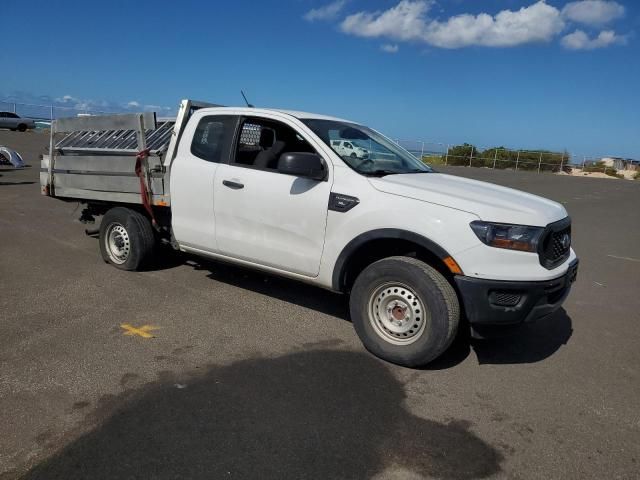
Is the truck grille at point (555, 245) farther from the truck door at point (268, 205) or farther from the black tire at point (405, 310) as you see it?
the truck door at point (268, 205)

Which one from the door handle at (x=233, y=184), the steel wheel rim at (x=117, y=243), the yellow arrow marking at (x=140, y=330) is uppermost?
the door handle at (x=233, y=184)

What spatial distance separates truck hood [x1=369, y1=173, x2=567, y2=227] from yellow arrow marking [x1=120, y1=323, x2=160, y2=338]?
2253 mm

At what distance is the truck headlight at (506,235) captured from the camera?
3695 millimetres

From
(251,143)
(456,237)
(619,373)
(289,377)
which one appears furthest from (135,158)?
(619,373)

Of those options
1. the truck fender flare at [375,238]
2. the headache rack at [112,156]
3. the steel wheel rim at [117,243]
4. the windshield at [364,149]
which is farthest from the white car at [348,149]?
the steel wheel rim at [117,243]

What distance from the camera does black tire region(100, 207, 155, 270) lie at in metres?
5.98

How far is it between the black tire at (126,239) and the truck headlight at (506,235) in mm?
3790

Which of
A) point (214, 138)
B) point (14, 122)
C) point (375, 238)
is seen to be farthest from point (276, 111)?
point (14, 122)

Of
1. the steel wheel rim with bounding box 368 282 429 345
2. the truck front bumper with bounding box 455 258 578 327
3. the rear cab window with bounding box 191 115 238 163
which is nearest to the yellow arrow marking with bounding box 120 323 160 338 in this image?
the rear cab window with bounding box 191 115 238 163

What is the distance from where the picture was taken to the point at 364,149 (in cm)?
491

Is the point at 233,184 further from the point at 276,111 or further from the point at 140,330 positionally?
the point at 140,330

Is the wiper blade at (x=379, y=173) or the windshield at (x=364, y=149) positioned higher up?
the windshield at (x=364, y=149)

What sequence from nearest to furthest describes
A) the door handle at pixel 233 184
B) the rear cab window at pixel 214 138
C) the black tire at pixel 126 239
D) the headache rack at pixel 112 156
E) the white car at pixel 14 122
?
the door handle at pixel 233 184
the rear cab window at pixel 214 138
the headache rack at pixel 112 156
the black tire at pixel 126 239
the white car at pixel 14 122

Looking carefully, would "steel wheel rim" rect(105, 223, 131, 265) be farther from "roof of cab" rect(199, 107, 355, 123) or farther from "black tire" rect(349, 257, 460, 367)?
"black tire" rect(349, 257, 460, 367)
